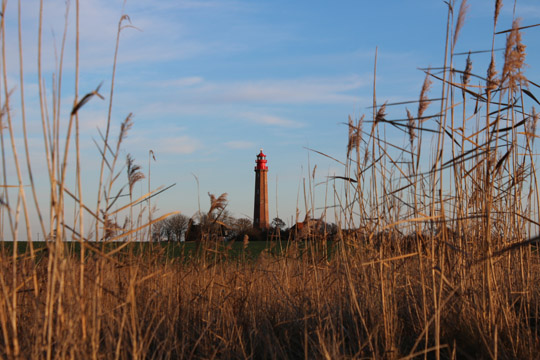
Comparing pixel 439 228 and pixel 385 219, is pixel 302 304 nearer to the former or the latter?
pixel 385 219

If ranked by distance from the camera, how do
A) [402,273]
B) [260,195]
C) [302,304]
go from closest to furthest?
1. [302,304]
2. [402,273]
3. [260,195]

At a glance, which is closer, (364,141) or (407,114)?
(407,114)

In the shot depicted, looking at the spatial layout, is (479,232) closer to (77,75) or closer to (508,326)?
(508,326)

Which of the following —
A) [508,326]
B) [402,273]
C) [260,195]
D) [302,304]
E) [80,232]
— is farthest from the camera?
[260,195]

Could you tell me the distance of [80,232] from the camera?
1595 millimetres

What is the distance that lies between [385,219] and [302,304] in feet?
2.00

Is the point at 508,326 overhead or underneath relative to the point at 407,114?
underneath

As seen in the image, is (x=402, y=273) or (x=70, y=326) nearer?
(x=70, y=326)

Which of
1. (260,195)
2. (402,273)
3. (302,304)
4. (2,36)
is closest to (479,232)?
(402,273)

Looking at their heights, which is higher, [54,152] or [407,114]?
[407,114]

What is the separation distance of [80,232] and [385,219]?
5.05ft

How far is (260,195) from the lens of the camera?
33188 millimetres

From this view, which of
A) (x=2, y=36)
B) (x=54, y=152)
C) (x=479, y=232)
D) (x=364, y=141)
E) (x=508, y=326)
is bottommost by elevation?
(x=508, y=326)

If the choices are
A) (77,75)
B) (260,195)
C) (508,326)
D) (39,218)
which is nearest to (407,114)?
(508,326)
